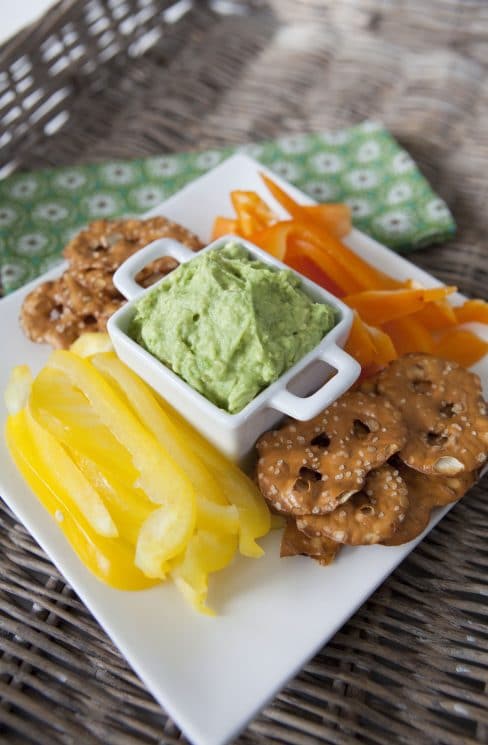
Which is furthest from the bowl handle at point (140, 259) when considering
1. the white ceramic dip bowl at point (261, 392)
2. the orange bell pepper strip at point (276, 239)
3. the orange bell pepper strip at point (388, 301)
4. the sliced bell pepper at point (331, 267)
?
the orange bell pepper strip at point (388, 301)

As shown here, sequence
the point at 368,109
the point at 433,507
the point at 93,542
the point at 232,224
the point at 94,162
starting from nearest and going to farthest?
the point at 93,542, the point at 433,507, the point at 232,224, the point at 94,162, the point at 368,109

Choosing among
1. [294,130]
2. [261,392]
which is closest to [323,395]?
[261,392]

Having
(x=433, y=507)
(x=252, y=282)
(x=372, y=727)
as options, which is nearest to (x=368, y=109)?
(x=252, y=282)

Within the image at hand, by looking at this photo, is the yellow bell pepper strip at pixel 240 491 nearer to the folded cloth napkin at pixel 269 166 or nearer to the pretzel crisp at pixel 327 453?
the pretzel crisp at pixel 327 453

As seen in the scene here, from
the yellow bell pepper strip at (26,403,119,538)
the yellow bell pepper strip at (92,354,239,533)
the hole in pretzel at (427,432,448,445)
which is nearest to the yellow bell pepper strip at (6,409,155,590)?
the yellow bell pepper strip at (26,403,119,538)

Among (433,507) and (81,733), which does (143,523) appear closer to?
(81,733)
